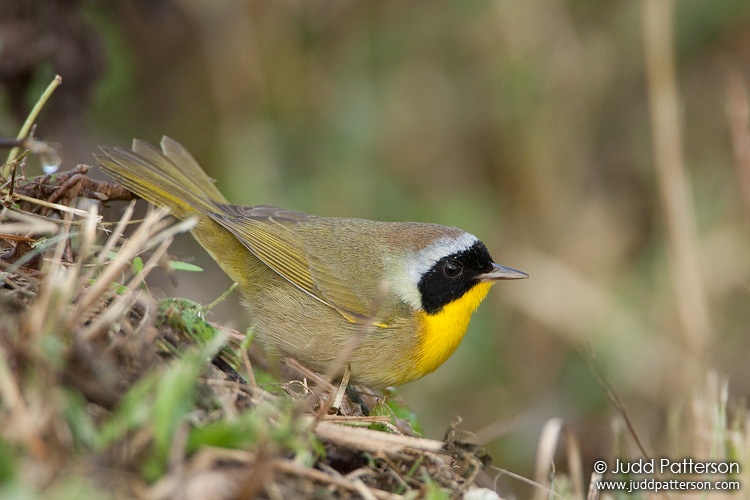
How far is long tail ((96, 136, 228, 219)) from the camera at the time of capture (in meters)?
4.34

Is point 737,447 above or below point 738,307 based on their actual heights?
below

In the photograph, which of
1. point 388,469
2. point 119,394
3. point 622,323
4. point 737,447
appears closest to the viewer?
point 119,394

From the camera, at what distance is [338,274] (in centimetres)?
462

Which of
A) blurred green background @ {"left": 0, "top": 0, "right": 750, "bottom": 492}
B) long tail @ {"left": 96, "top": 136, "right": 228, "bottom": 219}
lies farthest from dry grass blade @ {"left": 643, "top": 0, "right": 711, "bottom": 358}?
long tail @ {"left": 96, "top": 136, "right": 228, "bottom": 219}

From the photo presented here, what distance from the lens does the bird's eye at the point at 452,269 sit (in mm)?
4445

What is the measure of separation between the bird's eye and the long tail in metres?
1.31

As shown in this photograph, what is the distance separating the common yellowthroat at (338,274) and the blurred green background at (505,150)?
2322 millimetres

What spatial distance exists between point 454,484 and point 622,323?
4.74m

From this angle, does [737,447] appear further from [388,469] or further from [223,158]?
[223,158]

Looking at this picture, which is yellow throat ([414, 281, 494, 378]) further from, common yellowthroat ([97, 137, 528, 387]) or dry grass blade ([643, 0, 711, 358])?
dry grass blade ([643, 0, 711, 358])

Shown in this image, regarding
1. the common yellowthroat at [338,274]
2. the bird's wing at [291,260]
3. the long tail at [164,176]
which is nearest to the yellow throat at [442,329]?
the common yellowthroat at [338,274]

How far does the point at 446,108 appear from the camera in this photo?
324 inches

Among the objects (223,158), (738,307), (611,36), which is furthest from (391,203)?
(738,307)

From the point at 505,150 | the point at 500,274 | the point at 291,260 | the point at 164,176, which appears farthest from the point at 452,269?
the point at 505,150
